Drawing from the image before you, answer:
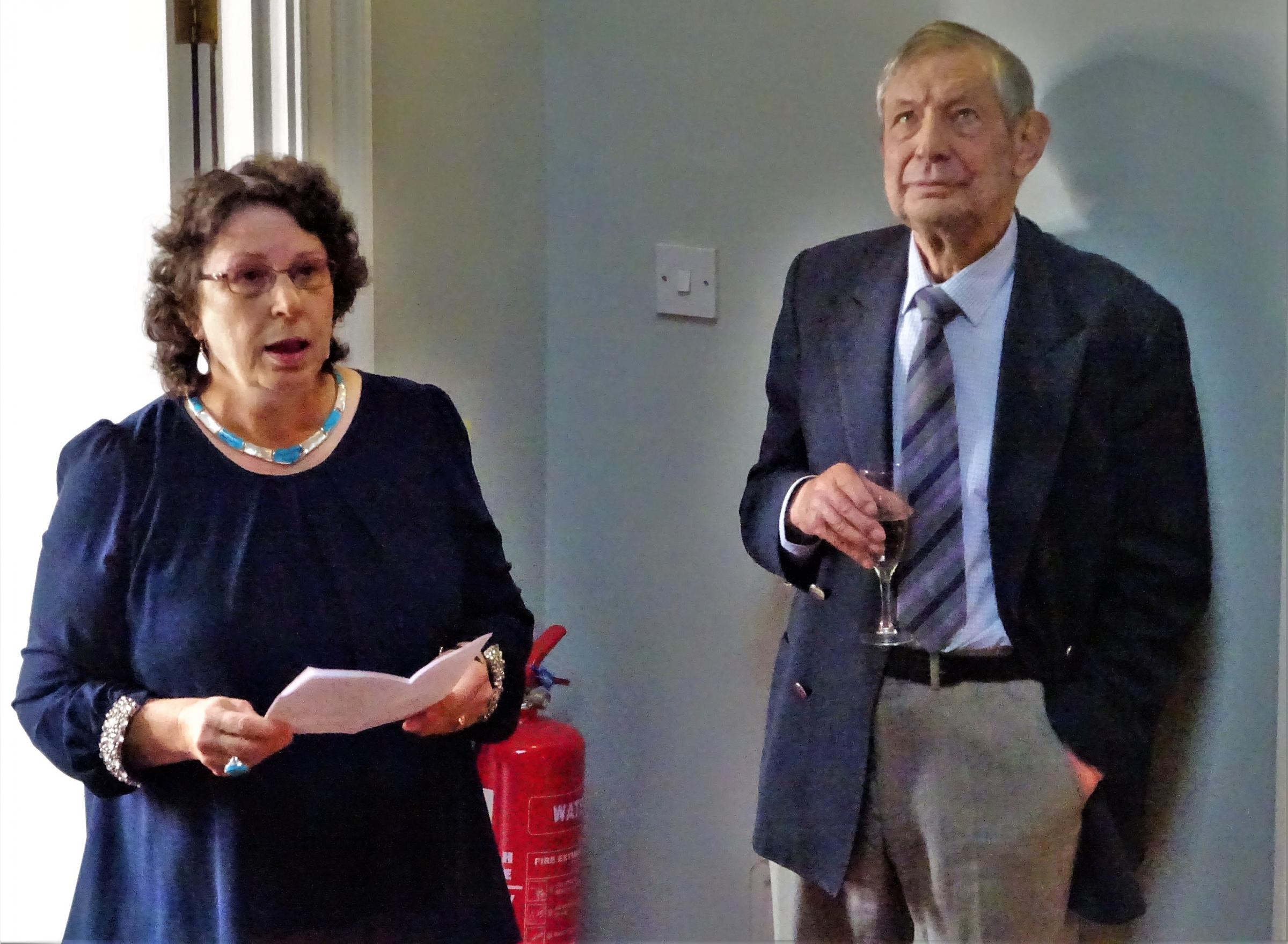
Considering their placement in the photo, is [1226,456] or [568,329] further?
[568,329]

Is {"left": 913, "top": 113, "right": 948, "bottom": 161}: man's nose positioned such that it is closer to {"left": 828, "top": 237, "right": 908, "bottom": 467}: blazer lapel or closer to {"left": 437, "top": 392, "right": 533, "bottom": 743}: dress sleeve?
{"left": 828, "top": 237, "right": 908, "bottom": 467}: blazer lapel

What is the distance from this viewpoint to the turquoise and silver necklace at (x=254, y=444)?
145 cm

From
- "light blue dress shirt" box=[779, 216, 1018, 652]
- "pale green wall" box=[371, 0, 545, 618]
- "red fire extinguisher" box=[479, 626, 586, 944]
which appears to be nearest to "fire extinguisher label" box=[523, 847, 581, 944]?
"red fire extinguisher" box=[479, 626, 586, 944]

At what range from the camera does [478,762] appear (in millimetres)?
1953

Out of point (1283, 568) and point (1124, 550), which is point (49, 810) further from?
point (1283, 568)

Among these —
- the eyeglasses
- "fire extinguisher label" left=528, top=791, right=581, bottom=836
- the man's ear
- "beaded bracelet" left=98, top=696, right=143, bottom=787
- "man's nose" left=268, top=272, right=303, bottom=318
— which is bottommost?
"fire extinguisher label" left=528, top=791, right=581, bottom=836

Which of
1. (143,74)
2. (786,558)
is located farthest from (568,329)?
(143,74)

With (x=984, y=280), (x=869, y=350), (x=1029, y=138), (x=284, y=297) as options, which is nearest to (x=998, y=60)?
(x=1029, y=138)

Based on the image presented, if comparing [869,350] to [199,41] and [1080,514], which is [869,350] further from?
[199,41]

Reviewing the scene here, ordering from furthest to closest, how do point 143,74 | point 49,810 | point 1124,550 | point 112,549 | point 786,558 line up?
point 49,810 < point 143,74 < point 786,558 < point 1124,550 < point 112,549

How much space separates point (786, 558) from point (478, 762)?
1.90ft

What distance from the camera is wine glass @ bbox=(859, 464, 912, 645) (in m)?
1.49

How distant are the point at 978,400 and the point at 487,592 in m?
0.56

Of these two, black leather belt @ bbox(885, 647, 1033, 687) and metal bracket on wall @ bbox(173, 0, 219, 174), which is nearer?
black leather belt @ bbox(885, 647, 1033, 687)
